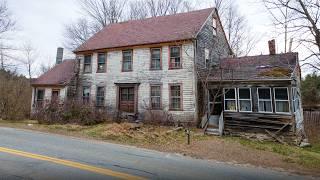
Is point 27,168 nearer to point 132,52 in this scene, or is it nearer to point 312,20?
point 312,20

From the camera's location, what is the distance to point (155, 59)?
66.6 ft

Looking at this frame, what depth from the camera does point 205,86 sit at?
17.9 m

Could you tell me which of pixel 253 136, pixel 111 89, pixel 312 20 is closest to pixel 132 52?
pixel 111 89

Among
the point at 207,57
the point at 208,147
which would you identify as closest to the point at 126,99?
the point at 207,57

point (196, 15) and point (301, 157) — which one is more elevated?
point (196, 15)

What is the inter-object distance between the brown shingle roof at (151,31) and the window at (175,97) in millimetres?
3420

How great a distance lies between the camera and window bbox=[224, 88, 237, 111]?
1752 centimetres

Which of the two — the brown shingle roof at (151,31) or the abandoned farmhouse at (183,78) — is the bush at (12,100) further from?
the brown shingle roof at (151,31)

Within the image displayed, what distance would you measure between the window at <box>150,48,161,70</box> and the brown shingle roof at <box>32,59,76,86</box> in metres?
7.68

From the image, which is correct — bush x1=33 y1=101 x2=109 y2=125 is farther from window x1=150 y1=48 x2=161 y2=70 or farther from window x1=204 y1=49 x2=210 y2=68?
window x1=204 y1=49 x2=210 y2=68

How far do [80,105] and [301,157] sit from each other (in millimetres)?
13465

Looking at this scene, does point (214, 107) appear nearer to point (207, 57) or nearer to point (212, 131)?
point (212, 131)

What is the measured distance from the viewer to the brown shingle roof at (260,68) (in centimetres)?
1608

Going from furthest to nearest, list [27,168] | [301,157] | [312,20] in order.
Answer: [312,20]
[301,157]
[27,168]
